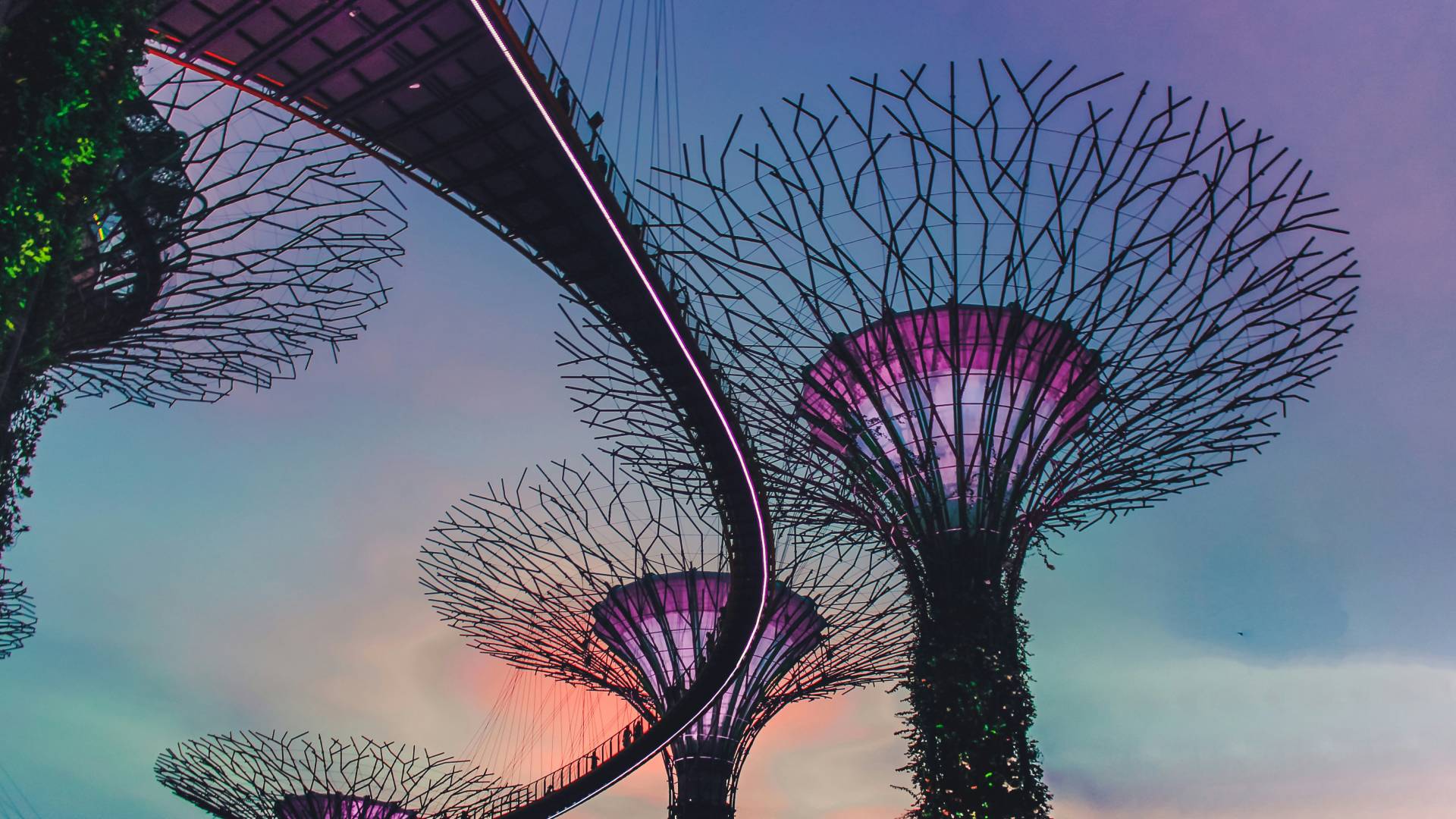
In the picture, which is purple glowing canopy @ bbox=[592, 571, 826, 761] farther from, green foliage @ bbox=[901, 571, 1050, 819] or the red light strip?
green foliage @ bbox=[901, 571, 1050, 819]

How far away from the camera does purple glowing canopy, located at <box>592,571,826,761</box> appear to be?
2516cm

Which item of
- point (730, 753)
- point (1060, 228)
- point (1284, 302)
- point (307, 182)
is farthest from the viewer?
point (730, 753)

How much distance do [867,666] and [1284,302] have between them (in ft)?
48.1

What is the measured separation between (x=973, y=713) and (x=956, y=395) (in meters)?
4.49

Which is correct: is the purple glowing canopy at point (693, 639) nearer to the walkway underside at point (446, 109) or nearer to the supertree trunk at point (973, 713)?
the supertree trunk at point (973, 713)

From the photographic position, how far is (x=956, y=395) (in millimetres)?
14773

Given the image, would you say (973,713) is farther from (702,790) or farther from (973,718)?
(702,790)

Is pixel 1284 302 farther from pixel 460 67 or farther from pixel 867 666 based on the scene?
pixel 867 666

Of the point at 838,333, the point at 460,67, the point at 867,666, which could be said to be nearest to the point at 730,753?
the point at 867,666

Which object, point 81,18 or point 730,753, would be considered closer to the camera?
point 81,18

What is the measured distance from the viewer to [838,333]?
48.1 ft

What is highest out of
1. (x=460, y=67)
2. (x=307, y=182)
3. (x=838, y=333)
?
(x=307, y=182)

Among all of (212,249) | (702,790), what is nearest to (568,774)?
(702,790)

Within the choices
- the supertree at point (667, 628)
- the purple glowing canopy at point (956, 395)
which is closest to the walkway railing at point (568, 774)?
the supertree at point (667, 628)
